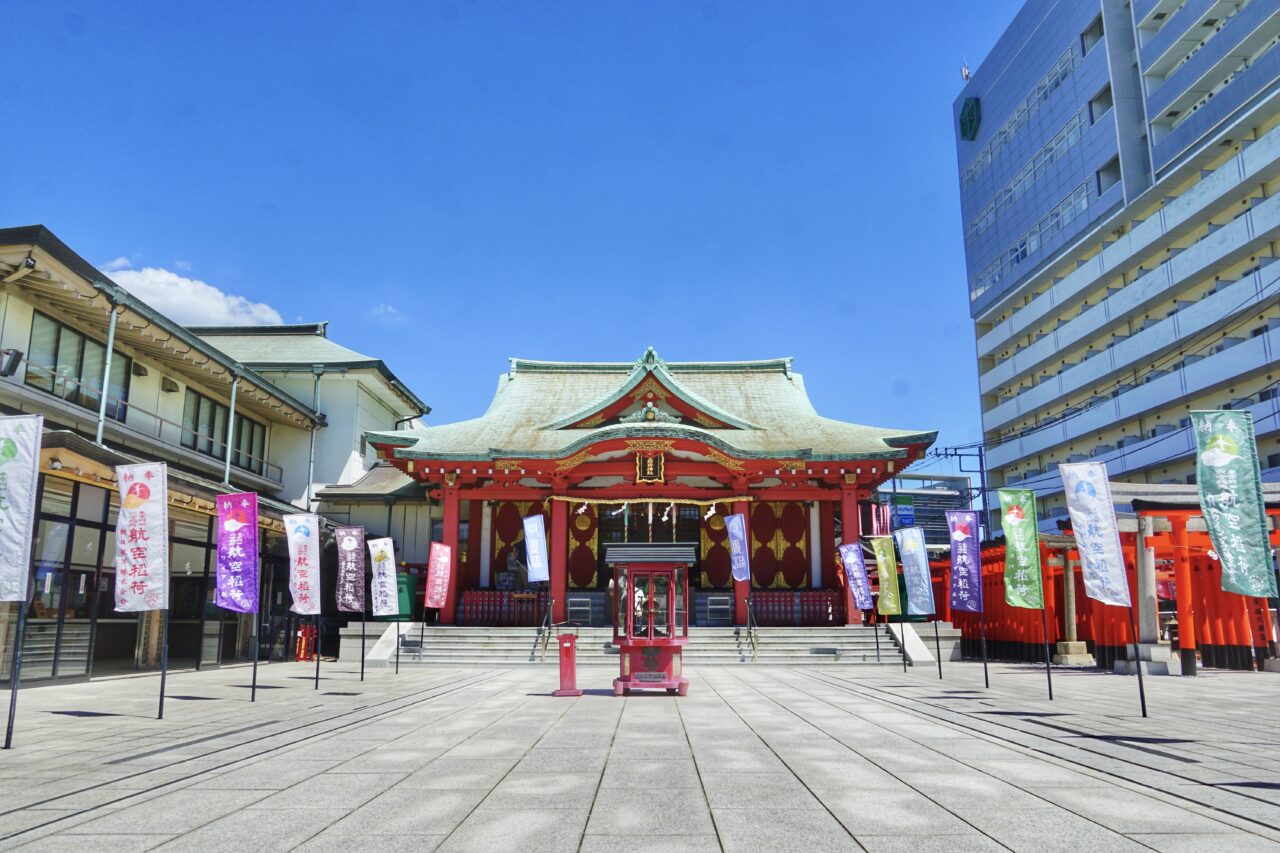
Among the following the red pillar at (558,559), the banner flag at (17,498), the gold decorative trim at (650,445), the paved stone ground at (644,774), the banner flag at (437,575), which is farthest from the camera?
the gold decorative trim at (650,445)

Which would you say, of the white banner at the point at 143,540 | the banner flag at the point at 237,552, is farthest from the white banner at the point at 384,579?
the white banner at the point at 143,540

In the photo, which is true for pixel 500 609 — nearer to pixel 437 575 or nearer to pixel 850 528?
pixel 437 575

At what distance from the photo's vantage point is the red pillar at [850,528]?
26.4 metres

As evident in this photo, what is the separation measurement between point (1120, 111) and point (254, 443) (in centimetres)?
4378

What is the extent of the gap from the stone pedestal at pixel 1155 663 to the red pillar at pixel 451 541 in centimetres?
1726

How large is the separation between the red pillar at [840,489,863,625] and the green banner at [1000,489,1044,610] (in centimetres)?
958

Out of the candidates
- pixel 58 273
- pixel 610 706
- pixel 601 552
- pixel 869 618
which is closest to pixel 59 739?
pixel 610 706

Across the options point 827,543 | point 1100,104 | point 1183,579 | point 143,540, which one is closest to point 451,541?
point 827,543

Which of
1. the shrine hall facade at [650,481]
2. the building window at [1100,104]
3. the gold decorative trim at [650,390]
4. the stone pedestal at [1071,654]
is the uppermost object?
the building window at [1100,104]

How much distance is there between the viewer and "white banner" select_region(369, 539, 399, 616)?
20188 millimetres

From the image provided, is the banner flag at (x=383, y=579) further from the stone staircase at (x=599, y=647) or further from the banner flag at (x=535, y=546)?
the banner flag at (x=535, y=546)

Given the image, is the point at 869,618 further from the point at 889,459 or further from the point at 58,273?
the point at 58,273

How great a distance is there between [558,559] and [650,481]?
371 centimetres

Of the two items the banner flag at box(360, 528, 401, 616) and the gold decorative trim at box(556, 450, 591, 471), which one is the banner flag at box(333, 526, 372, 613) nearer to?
the banner flag at box(360, 528, 401, 616)
